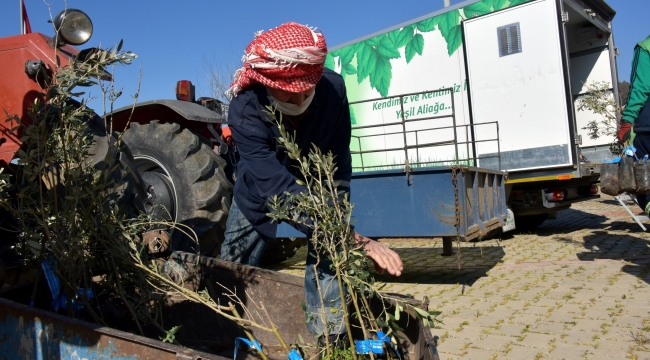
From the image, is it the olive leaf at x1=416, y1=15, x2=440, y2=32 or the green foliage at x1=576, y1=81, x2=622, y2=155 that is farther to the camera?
the green foliage at x1=576, y1=81, x2=622, y2=155

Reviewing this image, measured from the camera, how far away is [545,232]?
29.8ft

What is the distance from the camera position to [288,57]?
227 cm

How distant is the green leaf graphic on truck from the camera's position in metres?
8.52

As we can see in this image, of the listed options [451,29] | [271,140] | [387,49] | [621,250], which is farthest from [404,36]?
[271,140]

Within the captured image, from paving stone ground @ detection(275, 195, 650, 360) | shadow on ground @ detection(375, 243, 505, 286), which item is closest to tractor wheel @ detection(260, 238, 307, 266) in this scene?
paving stone ground @ detection(275, 195, 650, 360)

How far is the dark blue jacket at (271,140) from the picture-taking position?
2420mm

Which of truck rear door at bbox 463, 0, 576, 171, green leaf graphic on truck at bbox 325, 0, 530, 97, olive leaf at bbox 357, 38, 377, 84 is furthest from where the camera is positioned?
olive leaf at bbox 357, 38, 377, 84

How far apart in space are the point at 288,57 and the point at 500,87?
21.7 feet

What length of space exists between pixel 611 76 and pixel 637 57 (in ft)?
19.6

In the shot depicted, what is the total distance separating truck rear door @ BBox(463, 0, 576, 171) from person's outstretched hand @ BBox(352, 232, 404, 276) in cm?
611

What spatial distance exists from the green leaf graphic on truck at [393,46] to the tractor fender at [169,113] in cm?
467

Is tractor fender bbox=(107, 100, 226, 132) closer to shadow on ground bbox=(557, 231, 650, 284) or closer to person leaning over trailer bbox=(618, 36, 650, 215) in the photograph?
person leaning over trailer bbox=(618, 36, 650, 215)

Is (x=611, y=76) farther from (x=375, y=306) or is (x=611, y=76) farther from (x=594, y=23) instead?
(x=375, y=306)

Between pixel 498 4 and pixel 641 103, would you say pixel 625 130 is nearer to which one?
Answer: pixel 641 103
